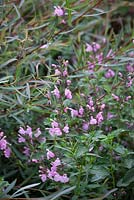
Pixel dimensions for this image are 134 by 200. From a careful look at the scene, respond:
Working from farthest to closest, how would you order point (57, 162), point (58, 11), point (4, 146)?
point (58, 11) < point (4, 146) < point (57, 162)

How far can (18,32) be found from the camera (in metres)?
1.66

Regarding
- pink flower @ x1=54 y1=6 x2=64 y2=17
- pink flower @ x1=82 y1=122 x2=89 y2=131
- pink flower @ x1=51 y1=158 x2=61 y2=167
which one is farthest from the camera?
pink flower @ x1=54 y1=6 x2=64 y2=17

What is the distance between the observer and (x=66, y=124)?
49.4 inches

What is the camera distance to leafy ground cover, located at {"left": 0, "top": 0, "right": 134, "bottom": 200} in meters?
1.22

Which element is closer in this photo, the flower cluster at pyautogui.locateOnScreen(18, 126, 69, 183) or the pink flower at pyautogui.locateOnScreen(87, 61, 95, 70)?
the flower cluster at pyautogui.locateOnScreen(18, 126, 69, 183)

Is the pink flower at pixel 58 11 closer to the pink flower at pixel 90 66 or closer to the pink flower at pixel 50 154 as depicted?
the pink flower at pixel 90 66

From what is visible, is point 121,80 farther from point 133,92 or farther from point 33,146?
point 33,146

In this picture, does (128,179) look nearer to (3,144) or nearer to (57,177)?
(57,177)

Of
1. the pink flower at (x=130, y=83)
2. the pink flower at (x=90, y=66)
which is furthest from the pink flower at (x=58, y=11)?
the pink flower at (x=130, y=83)

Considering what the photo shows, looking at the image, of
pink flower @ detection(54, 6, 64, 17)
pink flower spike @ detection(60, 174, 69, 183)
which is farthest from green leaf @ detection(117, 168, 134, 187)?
pink flower @ detection(54, 6, 64, 17)

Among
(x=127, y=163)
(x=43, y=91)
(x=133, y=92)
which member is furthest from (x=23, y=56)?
(x=127, y=163)

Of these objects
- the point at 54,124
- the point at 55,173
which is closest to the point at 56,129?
the point at 54,124

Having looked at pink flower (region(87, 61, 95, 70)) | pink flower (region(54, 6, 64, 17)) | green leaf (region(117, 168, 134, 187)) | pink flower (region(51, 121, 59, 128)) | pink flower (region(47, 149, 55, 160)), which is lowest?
green leaf (region(117, 168, 134, 187))

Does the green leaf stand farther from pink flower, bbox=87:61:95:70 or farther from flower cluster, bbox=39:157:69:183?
pink flower, bbox=87:61:95:70
